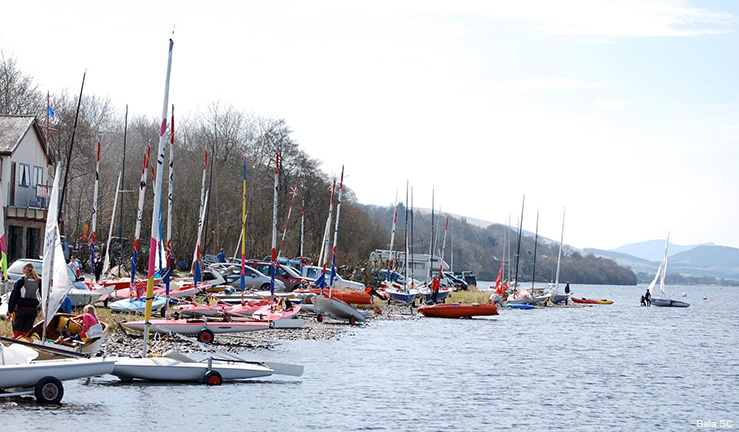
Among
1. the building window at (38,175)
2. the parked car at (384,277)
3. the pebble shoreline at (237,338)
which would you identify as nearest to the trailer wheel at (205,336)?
the pebble shoreline at (237,338)

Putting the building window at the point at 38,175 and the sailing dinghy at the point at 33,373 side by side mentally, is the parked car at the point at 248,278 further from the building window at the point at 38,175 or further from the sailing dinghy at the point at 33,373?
the sailing dinghy at the point at 33,373

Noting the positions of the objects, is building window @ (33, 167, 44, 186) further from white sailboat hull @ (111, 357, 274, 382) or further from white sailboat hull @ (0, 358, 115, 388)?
white sailboat hull @ (0, 358, 115, 388)

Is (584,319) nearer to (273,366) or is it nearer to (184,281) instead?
(184,281)

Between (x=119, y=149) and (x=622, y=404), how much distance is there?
2659 inches

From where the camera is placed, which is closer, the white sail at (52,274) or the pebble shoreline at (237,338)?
the white sail at (52,274)

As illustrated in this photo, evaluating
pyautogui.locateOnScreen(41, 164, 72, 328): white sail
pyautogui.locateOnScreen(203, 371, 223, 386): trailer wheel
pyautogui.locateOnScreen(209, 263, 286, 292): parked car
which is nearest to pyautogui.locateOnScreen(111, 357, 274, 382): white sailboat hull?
pyautogui.locateOnScreen(203, 371, 223, 386): trailer wheel

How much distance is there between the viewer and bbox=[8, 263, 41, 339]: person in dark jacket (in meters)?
23.6

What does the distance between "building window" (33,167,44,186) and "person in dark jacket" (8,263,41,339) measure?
33.4m

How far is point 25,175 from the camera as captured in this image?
178ft

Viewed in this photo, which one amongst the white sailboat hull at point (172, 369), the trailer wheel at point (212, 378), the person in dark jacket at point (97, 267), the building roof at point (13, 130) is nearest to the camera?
the white sailboat hull at point (172, 369)

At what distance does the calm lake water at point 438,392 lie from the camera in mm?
21688

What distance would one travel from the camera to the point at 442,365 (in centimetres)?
3581

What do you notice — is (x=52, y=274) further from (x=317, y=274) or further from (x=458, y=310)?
(x=458, y=310)

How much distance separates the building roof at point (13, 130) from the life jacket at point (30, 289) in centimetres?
3010
